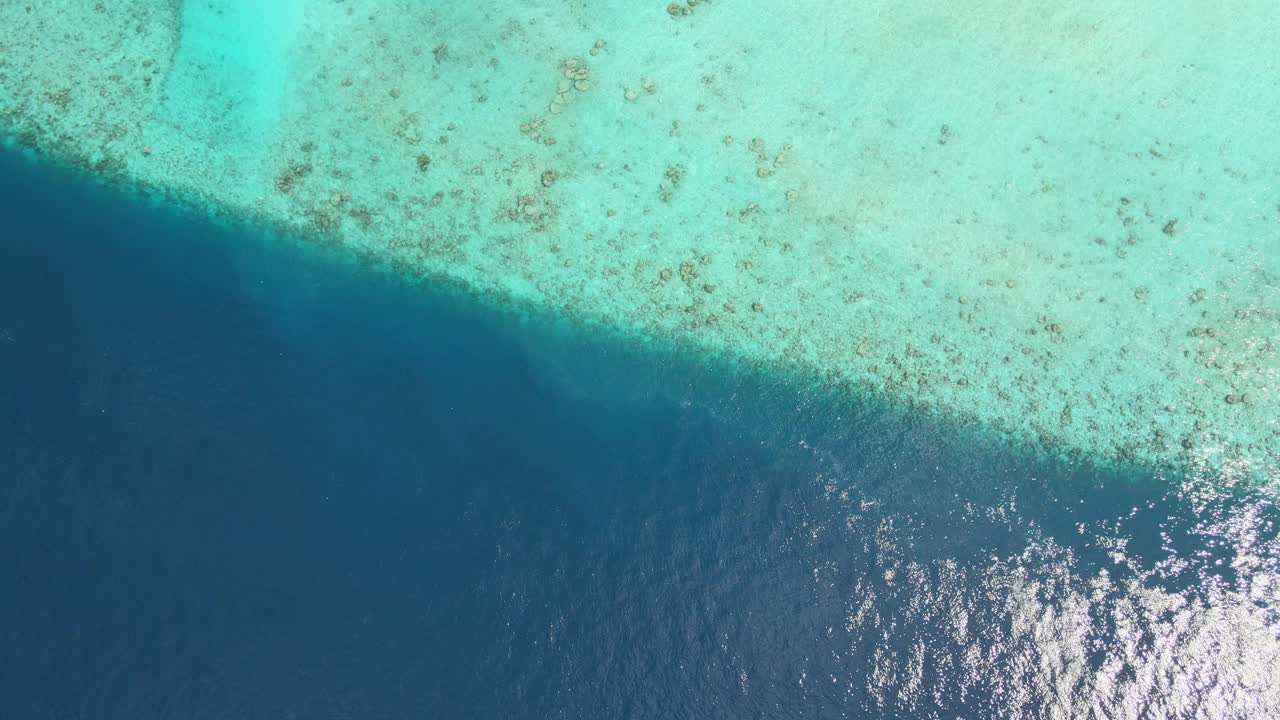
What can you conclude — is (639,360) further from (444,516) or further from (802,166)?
(802,166)

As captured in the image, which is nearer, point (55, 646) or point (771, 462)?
point (55, 646)

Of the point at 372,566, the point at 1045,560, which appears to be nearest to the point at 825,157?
the point at 1045,560

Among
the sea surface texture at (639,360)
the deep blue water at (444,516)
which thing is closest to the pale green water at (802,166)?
the sea surface texture at (639,360)

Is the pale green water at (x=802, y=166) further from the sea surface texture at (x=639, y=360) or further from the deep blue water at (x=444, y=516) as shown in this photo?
the deep blue water at (x=444, y=516)

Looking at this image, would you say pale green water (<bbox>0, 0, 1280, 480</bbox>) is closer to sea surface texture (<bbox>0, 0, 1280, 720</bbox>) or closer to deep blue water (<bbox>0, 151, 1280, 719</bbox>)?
sea surface texture (<bbox>0, 0, 1280, 720</bbox>)

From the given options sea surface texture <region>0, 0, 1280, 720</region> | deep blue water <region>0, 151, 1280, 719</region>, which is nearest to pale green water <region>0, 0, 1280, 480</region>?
sea surface texture <region>0, 0, 1280, 720</region>

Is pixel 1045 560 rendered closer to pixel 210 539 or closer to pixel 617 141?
pixel 617 141
